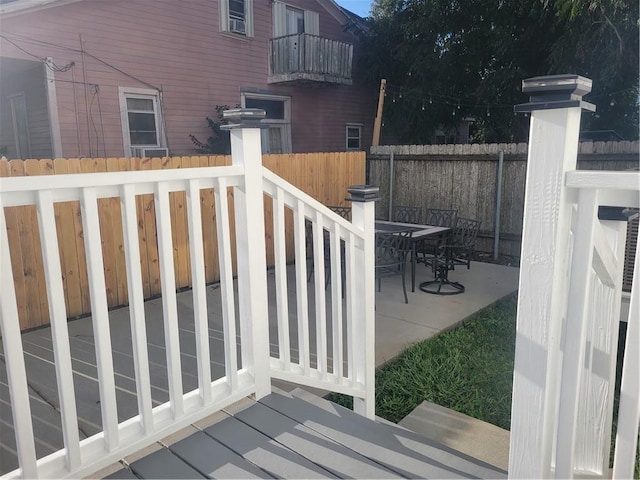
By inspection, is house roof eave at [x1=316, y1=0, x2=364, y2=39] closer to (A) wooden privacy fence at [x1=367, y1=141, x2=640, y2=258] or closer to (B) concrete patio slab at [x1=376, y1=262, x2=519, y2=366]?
(A) wooden privacy fence at [x1=367, y1=141, x2=640, y2=258]

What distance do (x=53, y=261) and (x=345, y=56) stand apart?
1032 centimetres

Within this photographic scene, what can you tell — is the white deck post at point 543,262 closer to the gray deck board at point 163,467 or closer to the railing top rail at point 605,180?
the railing top rail at point 605,180

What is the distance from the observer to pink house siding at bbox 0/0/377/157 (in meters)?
7.09

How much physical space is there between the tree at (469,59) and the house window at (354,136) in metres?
0.75

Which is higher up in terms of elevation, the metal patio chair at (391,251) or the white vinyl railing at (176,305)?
the white vinyl railing at (176,305)

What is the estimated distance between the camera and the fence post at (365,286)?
2.24 metres

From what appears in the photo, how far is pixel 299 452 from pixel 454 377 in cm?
173

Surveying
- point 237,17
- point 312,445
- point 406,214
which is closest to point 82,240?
point 312,445

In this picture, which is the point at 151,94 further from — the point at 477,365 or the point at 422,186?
the point at 477,365

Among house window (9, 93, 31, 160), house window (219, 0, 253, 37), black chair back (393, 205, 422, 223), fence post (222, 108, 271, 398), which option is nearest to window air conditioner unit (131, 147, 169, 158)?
house window (9, 93, 31, 160)

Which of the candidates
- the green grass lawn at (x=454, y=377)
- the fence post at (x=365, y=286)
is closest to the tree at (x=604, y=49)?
the green grass lawn at (x=454, y=377)

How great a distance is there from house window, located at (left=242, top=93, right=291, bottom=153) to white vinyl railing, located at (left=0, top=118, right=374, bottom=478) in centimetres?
802

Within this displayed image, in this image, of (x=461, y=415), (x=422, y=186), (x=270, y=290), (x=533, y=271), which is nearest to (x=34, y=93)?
(x=270, y=290)

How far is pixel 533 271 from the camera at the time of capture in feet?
3.76
